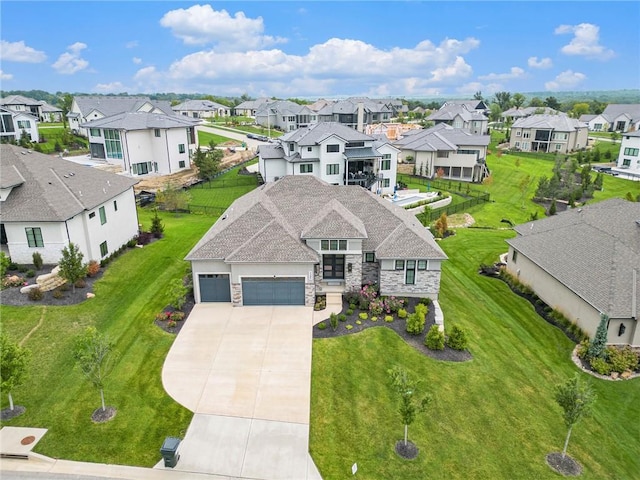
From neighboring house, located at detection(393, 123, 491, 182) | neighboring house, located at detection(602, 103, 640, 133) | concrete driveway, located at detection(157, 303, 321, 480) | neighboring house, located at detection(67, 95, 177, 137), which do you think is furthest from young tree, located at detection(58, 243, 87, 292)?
neighboring house, located at detection(602, 103, 640, 133)

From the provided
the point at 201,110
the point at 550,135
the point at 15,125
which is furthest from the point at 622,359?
the point at 201,110

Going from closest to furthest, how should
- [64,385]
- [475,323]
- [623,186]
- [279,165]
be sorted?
1. [64,385]
2. [475,323]
3. [279,165]
4. [623,186]

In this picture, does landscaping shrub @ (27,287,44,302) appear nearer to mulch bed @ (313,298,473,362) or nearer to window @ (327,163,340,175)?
mulch bed @ (313,298,473,362)

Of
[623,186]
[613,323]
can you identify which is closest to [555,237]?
[613,323]

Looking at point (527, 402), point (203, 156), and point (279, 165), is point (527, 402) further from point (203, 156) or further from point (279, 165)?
point (203, 156)

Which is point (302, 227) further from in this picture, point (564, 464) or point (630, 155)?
point (630, 155)

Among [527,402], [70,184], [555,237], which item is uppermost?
[70,184]
